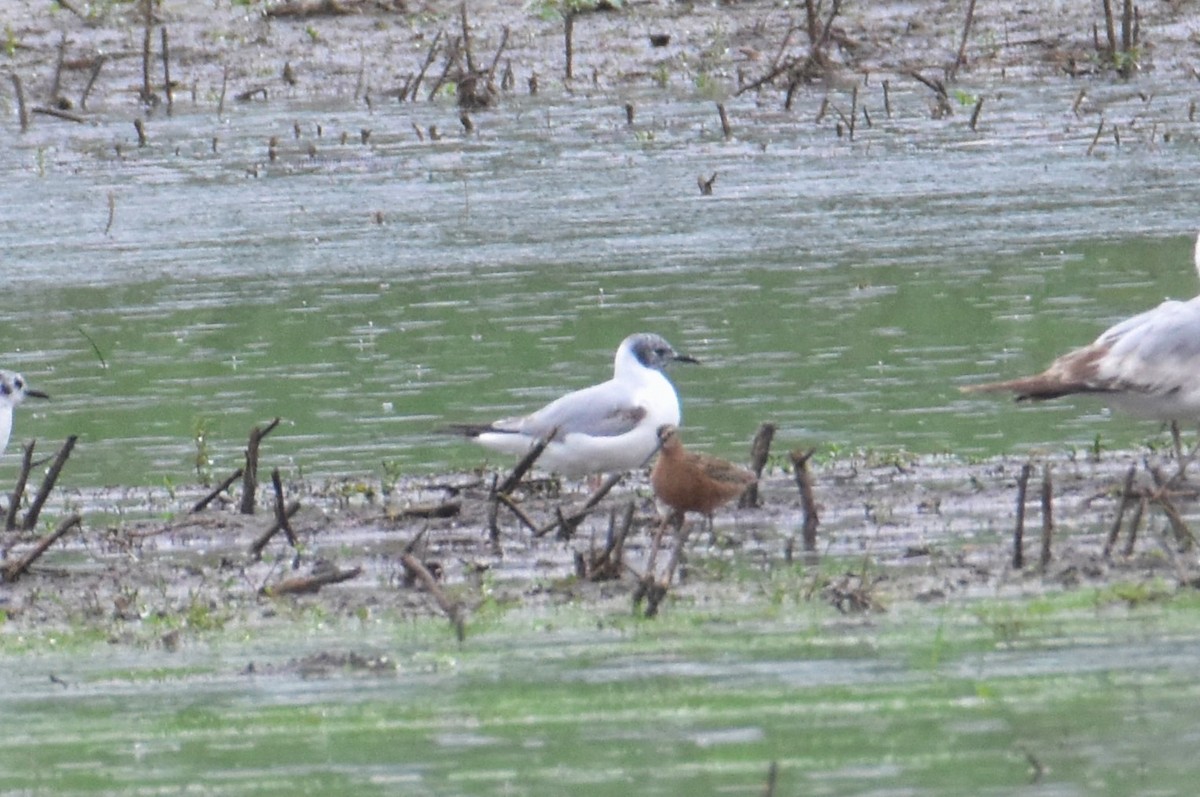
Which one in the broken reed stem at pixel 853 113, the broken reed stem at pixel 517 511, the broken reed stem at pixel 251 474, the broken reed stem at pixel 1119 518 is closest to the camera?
the broken reed stem at pixel 1119 518

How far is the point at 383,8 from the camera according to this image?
2980 cm

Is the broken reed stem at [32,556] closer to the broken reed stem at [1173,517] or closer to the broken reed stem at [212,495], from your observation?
the broken reed stem at [212,495]

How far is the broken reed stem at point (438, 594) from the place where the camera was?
358 inches

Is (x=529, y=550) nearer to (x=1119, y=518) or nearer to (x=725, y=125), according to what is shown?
(x=1119, y=518)

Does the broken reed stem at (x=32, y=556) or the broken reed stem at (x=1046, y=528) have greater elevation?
the broken reed stem at (x=1046, y=528)

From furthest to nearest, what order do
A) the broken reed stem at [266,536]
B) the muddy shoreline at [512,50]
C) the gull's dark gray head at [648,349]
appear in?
the muddy shoreline at [512,50], the gull's dark gray head at [648,349], the broken reed stem at [266,536]

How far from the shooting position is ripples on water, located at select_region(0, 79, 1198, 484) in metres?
14.4

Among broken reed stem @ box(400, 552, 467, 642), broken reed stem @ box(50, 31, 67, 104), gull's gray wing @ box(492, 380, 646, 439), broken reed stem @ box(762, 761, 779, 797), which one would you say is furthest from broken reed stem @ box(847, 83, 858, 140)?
broken reed stem @ box(762, 761, 779, 797)

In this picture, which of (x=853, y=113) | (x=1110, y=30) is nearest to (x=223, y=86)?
(x=853, y=113)

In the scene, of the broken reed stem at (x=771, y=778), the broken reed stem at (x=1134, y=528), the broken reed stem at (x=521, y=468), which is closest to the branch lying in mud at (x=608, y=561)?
the broken reed stem at (x=521, y=468)

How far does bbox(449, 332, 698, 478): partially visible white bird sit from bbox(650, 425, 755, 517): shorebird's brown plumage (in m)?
1.82

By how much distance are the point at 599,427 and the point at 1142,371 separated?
2.31 m

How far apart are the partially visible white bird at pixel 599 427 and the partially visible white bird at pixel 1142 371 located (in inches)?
→ 55.6

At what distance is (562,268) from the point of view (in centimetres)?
1947
